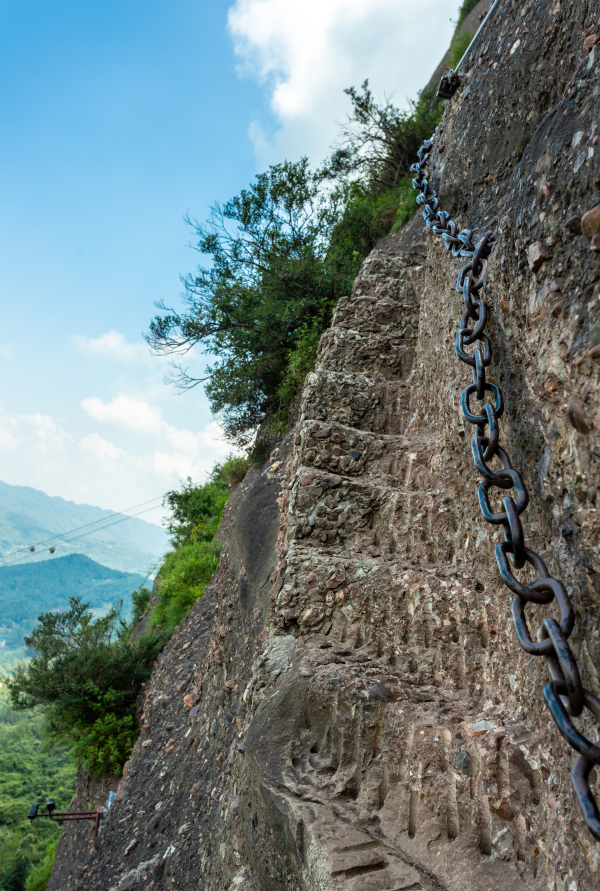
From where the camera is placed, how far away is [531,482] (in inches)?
69.8

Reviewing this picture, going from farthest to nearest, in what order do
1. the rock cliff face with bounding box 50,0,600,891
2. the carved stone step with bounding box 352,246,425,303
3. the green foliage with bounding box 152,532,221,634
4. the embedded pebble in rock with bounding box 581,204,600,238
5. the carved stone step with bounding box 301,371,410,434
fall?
the green foliage with bounding box 152,532,221,634 → the carved stone step with bounding box 352,246,425,303 → the carved stone step with bounding box 301,371,410,434 → the rock cliff face with bounding box 50,0,600,891 → the embedded pebble in rock with bounding box 581,204,600,238

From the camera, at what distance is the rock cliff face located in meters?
1.56

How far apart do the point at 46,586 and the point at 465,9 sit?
16628 centimetres

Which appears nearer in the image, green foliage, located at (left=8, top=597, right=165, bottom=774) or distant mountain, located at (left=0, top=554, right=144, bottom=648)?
green foliage, located at (left=8, top=597, right=165, bottom=774)

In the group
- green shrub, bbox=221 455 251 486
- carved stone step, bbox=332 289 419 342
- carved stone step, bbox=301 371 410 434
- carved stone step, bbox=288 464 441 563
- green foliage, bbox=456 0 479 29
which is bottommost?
carved stone step, bbox=288 464 441 563

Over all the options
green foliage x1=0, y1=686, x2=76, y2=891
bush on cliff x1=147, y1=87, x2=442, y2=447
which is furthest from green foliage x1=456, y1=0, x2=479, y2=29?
green foliage x1=0, y1=686, x2=76, y2=891

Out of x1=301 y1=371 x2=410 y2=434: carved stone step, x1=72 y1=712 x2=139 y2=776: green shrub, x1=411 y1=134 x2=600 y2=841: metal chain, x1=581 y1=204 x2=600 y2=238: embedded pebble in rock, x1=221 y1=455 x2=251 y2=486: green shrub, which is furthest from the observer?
x1=221 y1=455 x2=251 y2=486: green shrub

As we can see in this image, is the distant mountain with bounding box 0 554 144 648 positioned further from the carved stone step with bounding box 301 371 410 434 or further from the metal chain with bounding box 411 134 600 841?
the metal chain with bounding box 411 134 600 841

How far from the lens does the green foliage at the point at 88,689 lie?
906 centimetres

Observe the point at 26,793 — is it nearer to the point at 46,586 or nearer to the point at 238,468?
the point at 238,468

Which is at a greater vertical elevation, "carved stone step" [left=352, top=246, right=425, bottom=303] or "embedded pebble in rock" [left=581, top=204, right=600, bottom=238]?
"carved stone step" [left=352, top=246, right=425, bottom=303]

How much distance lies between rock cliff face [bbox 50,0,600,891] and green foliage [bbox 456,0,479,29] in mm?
13366

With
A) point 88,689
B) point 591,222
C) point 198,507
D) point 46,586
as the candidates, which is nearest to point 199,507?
point 198,507

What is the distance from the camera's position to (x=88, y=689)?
9508 millimetres
